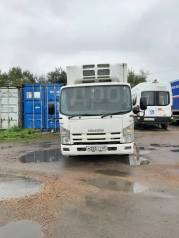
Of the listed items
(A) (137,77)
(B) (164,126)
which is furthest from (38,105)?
(A) (137,77)

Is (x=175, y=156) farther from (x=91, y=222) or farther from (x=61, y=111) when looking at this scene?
(x=91, y=222)

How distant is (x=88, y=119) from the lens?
10820 millimetres

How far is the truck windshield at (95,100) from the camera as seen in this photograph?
11.1 meters

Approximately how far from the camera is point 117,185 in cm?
852

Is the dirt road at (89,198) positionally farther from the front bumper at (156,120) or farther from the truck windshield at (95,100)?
the front bumper at (156,120)

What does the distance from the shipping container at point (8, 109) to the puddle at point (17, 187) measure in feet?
42.5

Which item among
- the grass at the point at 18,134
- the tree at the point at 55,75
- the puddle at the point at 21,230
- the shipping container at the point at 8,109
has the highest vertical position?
the tree at the point at 55,75

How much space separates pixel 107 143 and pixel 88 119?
2.81 feet

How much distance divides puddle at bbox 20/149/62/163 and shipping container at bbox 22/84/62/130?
7788 mm

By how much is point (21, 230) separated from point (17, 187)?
2.92 m

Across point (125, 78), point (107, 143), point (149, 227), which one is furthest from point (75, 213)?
point (125, 78)

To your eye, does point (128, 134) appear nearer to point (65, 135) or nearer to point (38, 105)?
point (65, 135)

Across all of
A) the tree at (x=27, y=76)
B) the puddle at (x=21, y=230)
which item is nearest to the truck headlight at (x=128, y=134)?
the puddle at (x=21, y=230)

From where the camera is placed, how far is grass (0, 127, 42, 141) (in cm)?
1977
